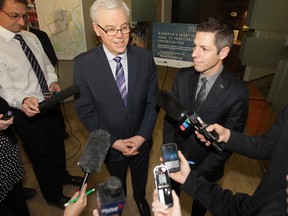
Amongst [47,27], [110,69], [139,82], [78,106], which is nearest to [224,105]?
[139,82]

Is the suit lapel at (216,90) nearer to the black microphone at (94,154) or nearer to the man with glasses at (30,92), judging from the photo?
the black microphone at (94,154)

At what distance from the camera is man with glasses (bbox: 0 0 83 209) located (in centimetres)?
158

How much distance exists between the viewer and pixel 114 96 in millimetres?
1483

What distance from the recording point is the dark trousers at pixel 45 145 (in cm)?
176

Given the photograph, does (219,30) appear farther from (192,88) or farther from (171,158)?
(171,158)

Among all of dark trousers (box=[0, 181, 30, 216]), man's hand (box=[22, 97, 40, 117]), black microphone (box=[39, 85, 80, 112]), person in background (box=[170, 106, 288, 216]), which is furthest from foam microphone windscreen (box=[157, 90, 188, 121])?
dark trousers (box=[0, 181, 30, 216])

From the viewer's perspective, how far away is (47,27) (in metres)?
3.45

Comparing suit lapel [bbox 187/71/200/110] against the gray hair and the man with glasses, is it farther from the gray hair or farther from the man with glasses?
the man with glasses

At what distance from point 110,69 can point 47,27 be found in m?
2.56

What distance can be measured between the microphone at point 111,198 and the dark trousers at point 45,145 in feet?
4.02

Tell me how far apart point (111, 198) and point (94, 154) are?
27 cm

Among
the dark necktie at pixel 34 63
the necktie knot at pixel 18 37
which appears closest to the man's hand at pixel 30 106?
the dark necktie at pixel 34 63

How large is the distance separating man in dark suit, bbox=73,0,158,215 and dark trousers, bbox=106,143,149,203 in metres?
0.01

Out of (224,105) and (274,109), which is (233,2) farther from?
(224,105)
